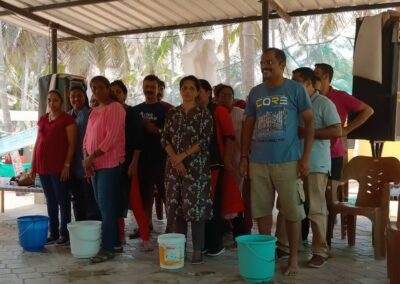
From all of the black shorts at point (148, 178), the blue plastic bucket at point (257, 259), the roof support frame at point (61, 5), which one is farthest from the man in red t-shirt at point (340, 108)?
the roof support frame at point (61, 5)

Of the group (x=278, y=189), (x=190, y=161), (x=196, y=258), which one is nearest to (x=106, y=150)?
(x=190, y=161)

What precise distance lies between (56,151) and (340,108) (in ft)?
9.13

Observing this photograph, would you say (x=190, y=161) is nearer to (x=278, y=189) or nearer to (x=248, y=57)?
(x=278, y=189)

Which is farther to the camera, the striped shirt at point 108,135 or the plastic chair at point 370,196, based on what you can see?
the plastic chair at point 370,196

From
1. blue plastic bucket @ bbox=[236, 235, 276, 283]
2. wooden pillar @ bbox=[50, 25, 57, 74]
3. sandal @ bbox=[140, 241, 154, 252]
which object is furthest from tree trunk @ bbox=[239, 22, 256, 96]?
blue plastic bucket @ bbox=[236, 235, 276, 283]

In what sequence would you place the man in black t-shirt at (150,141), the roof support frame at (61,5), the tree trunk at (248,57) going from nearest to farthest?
the man in black t-shirt at (150,141), the roof support frame at (61,5), the tree trunk at (248,57)

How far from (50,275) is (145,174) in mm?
1395

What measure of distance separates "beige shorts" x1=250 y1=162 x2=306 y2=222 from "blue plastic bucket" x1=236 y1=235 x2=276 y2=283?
292 millimetres

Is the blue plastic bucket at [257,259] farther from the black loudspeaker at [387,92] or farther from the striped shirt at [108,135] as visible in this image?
the black loudspeaker at [387,92]

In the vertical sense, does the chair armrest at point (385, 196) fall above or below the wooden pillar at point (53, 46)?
below

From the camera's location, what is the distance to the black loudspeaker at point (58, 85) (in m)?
6.54

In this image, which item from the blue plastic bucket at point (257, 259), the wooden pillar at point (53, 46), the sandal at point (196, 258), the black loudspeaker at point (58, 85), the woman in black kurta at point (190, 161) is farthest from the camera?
the wooden pillar at point (53, 46)

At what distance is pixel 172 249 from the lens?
404 cm

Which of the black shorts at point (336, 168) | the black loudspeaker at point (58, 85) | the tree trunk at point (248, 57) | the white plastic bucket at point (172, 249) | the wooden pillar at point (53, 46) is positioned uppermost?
the tree trunk at point (248, 57)
